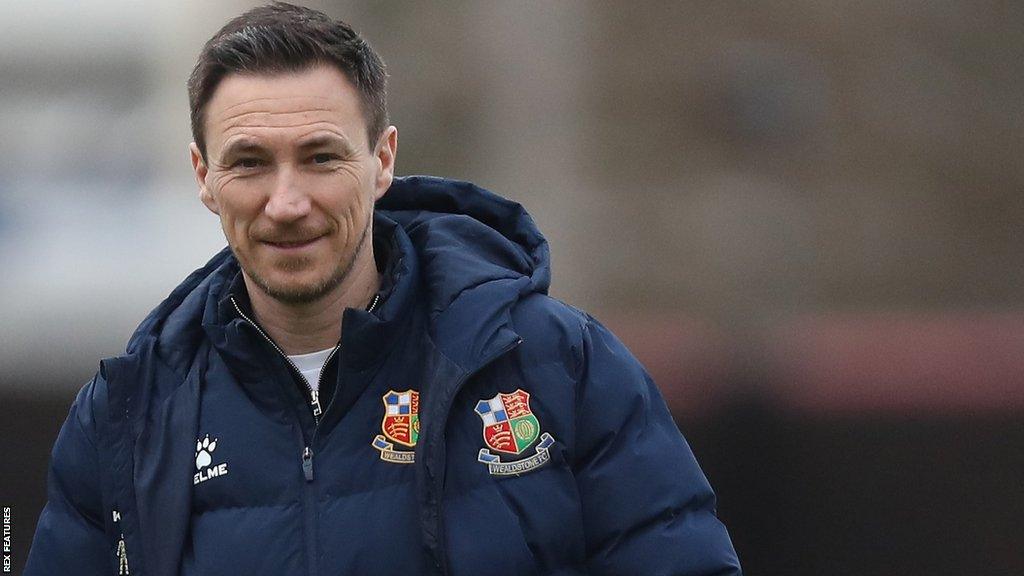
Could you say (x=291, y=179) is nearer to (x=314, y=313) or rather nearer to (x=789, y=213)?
(x=314, y=313)

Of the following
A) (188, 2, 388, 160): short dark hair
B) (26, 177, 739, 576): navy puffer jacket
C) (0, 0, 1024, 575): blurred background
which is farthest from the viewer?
(0, 0, 1024, 575): blurred background

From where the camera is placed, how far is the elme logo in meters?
1.71

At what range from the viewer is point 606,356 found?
1.74 metres

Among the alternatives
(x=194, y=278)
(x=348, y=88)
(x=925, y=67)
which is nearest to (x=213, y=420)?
(x=194, y=278)

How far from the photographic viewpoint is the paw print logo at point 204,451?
1.72m

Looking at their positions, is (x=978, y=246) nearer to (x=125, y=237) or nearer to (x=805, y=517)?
(x=805, y=517)

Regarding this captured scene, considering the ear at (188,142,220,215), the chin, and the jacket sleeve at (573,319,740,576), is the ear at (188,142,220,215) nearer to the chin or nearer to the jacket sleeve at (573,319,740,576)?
the chin

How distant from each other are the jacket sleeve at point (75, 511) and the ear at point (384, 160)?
1.47 feet

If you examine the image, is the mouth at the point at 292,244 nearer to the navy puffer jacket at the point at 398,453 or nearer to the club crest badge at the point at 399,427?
the navy puffer jacket at the point at 398,453

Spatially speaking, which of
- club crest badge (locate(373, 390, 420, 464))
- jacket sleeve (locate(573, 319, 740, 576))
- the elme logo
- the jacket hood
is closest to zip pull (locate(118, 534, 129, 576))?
the elme logo

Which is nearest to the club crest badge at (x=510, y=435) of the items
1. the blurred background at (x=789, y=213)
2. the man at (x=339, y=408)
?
the man at (x=339, y=408)

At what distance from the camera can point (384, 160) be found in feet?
6.04

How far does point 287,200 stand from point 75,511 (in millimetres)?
509

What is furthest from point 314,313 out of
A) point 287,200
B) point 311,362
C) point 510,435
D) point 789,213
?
point 789,213
